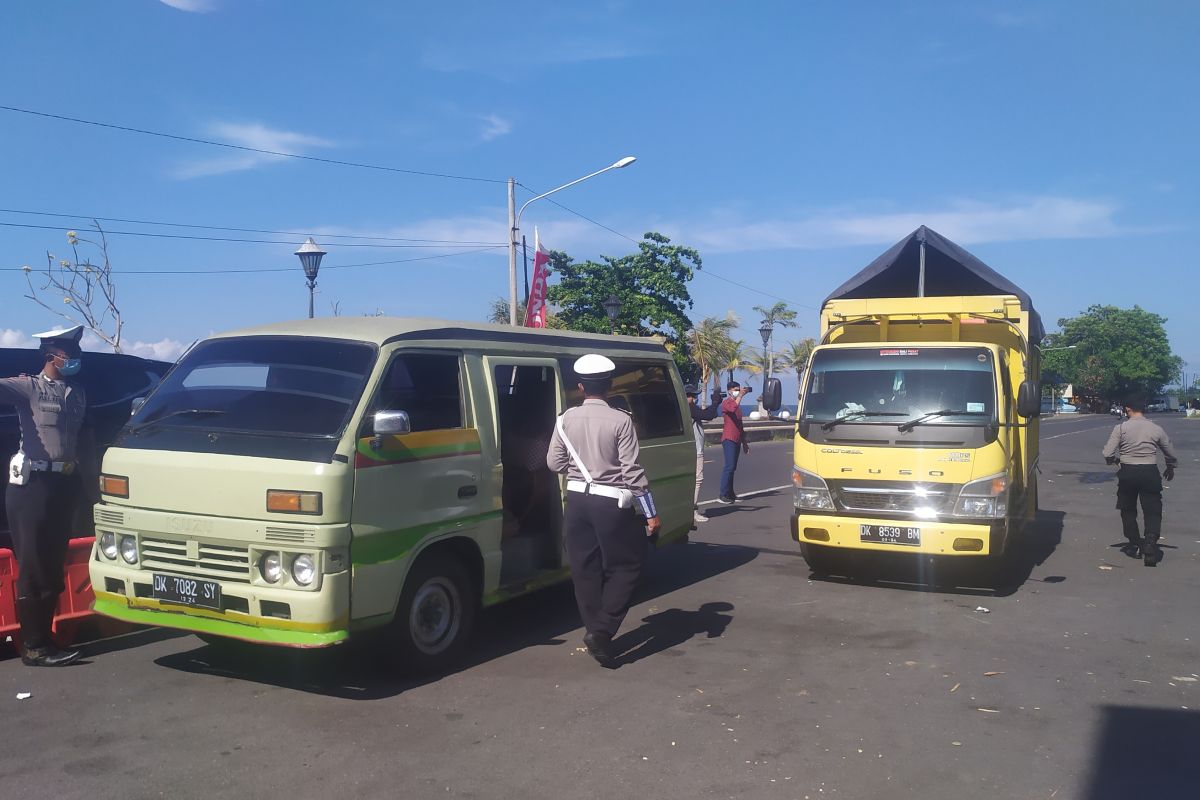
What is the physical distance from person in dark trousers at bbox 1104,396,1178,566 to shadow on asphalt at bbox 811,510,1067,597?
103 centimetres

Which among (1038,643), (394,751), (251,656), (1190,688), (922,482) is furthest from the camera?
(922,482)

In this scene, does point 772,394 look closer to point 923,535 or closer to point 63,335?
point 923,535

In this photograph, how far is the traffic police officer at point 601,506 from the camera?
20.8 feet

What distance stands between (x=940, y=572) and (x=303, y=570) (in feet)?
22.0

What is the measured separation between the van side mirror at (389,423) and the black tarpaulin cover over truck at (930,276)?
642 centimetres

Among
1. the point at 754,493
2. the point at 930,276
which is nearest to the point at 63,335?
the point at 930,276

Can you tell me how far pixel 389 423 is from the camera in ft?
18.2

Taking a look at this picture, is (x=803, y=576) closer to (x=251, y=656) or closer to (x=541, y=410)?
(x=541, y=410)

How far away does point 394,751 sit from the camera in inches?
190

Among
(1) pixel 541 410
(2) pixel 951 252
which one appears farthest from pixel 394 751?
(2) pixel 951 252

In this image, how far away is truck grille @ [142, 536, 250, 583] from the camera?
17.8ft

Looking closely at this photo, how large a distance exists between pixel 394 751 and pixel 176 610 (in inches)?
67.5

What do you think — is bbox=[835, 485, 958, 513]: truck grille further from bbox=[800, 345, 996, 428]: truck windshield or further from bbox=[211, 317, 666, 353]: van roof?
bbox=[211, 317, 666, 353]: van roof

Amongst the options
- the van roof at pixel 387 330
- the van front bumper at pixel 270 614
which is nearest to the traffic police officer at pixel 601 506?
the van roof at pixel 387 330
